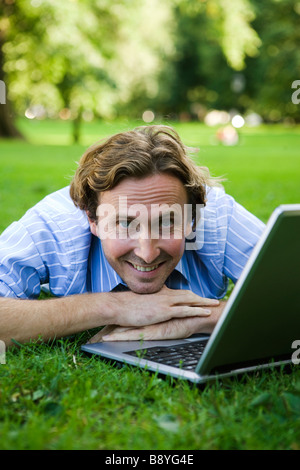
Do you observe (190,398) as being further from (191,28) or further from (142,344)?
(191,28)

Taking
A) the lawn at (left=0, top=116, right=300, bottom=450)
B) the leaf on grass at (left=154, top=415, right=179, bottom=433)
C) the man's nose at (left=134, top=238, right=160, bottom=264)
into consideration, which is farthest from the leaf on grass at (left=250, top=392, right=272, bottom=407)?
the man's nose at (left=134, top=238, right=160, bottom=264)

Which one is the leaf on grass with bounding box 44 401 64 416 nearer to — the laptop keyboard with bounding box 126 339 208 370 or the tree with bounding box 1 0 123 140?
the laptop keyboard with bounding box 126 339 208 370

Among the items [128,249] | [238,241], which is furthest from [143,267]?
[238,241]

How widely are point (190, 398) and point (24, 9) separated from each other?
21742 millimetres

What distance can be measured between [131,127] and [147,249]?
1097 mm

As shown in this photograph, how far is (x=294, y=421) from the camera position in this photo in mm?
2168

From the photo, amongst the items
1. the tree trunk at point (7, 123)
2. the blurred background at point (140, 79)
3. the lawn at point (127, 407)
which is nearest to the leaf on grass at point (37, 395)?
the lawn at point (127, 407)

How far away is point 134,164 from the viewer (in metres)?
3.18

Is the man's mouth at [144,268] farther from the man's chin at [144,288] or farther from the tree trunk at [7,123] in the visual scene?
the tree trunk at [7,123]

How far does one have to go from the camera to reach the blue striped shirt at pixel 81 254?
335 cm

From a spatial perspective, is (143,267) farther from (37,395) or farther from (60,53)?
(60,53)

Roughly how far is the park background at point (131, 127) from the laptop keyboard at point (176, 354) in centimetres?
10

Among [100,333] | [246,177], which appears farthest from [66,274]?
[246,177]

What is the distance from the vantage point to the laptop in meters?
2.07
